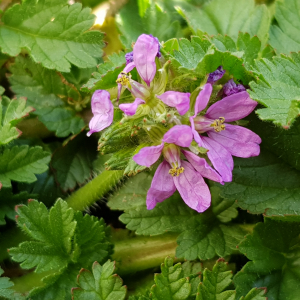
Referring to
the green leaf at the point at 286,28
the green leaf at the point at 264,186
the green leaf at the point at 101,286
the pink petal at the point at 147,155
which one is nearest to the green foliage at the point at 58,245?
the green leaf at the point at 101,286

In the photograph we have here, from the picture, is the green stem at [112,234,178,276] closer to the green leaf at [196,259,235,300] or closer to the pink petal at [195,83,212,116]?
the green leaf at [196,259,235,300]

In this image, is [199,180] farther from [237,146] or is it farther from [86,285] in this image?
[86,285]

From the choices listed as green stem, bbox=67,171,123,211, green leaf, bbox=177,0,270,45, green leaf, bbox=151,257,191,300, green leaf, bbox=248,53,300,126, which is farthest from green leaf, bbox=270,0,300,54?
green leaf, bbox=151,257,191,300

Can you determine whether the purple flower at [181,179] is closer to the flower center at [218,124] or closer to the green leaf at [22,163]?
the flower center at [218,124]

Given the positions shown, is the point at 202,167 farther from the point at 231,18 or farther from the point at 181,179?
the point at 231,18

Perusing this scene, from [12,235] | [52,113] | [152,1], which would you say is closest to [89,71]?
[52,113]

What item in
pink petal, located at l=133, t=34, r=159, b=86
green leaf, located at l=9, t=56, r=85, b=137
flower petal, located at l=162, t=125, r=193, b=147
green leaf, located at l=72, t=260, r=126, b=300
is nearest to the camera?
flower petal, located at l=162, t=125, r=193, b=147

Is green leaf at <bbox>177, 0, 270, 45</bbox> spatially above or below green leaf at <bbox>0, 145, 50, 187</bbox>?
above
